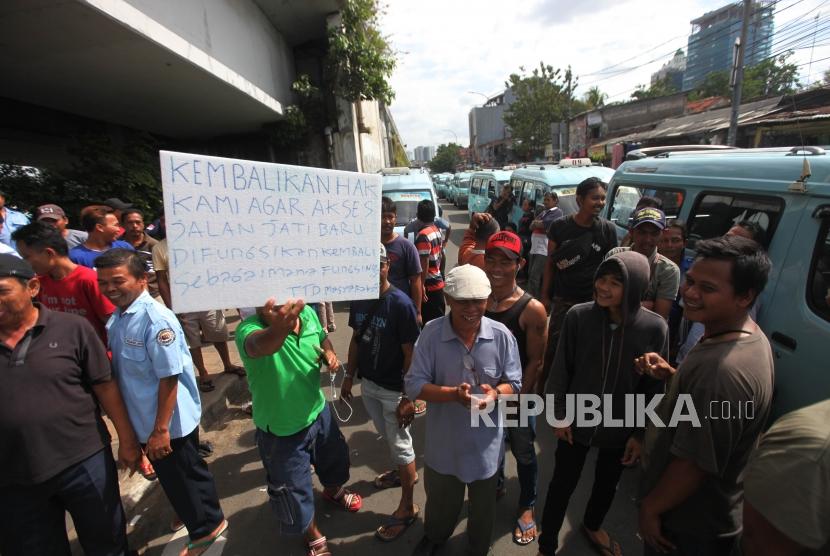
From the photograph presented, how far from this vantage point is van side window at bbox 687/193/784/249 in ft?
8.62

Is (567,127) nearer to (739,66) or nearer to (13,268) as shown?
(739,66)

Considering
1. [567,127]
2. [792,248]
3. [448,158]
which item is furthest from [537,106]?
[448,158]

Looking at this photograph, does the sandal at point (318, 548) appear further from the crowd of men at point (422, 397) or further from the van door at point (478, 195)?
the van door at point (478, 195)

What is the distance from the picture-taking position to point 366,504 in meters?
2.78

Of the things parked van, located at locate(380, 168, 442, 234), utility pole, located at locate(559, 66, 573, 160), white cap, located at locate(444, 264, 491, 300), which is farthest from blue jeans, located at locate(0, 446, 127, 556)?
utility pole, located at locate(559, 66, 573, 160)

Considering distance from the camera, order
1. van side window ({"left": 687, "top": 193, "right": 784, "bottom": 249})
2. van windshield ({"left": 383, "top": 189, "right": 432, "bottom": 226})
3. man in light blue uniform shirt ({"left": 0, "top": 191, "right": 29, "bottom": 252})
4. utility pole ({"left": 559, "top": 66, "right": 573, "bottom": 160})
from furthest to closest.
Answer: utility pole ({"left": 559, "top": 66, "right": 573, "bottom": 160}) → van windshield ({"left": 383, "top": 189, "right": 432, "bottom": 226}) → man in light blue uniform shirt ({"left": 0, "top": 191, "right": 29, "bottom": 252}) → van side window ({"left": 687, "top": 193, "right": 784, "bottom": 249})

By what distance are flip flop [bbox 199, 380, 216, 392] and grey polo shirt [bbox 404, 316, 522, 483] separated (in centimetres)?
310

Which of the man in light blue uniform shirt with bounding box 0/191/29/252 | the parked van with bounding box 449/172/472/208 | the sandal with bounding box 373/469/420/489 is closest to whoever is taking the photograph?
the sandal with bounding box 373/469/420/489

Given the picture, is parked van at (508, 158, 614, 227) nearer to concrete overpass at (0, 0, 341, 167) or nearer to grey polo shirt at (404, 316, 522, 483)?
grey polo shirt at (404, 316, 522, 483)

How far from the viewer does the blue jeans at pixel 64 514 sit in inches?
71.2

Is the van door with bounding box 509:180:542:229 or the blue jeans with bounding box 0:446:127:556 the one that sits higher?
the van door with bounding box 509:180:542:229

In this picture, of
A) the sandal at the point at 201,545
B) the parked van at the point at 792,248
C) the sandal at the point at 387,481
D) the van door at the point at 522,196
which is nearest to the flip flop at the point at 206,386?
the sandal at the point at 201,545

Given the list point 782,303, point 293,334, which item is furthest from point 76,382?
point 782,303

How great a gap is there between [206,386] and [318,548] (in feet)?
8.19
